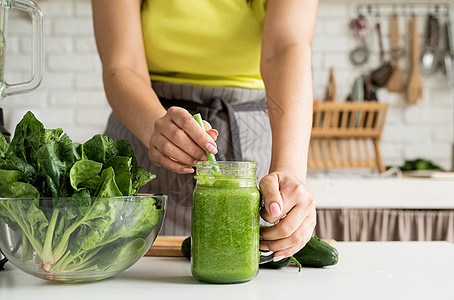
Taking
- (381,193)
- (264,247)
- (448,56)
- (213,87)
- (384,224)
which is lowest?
(384,224)

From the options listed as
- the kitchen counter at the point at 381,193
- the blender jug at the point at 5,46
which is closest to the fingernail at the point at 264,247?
the blender jug at the point at 5,46

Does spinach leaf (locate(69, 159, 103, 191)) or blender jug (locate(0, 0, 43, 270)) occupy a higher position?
blender jug (locate(0, 0, 43, 270))

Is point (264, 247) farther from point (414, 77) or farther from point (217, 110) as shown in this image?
point (414, 77)

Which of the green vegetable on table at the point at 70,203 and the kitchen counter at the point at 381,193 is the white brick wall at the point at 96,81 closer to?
the kitchen counter at the point at 381,193

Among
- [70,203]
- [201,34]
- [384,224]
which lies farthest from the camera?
[384,224]

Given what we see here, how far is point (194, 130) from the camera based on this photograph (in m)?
0.75

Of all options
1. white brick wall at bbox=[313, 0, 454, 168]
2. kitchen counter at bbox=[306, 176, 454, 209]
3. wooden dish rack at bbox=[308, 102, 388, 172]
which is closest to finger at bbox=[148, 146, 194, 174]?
kitchen counter at bbox=[306, 176, 454, 209]

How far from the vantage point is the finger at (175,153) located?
80cm

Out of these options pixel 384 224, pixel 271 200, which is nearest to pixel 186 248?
pixel 271 200

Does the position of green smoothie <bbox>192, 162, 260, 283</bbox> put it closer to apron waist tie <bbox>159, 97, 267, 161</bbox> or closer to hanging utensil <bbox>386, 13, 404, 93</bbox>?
apron waist tie <bbox>159, 97, 267, 161</bbox>

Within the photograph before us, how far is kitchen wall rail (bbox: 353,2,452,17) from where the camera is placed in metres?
→ 3.03

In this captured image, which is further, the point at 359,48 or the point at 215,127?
the point at 359,48

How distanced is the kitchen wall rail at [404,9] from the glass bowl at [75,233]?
8.55 ft

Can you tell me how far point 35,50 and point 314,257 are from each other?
555mm
